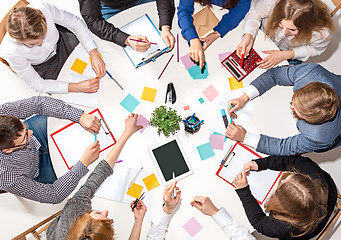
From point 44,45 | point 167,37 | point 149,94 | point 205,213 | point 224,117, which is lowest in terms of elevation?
point 205,213

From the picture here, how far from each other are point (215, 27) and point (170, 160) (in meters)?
0.97

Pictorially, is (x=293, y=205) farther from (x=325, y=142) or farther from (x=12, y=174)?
(x=12, y=174)

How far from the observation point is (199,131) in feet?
6.27

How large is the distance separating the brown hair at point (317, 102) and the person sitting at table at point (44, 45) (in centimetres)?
124

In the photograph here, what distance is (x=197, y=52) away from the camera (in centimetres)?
194

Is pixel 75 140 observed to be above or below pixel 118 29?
below

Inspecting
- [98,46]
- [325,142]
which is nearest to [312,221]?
[325,142]

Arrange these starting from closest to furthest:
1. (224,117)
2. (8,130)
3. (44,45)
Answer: (8,130) → (224,117) → (44,45)

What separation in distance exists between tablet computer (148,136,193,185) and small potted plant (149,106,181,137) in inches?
2.9

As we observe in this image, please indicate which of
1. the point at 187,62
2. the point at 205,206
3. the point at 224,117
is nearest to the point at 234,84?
the point at 224,117

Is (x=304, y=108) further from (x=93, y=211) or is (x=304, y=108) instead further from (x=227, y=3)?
(x=93, y=211)

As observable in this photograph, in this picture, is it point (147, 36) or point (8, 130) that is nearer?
point (8, 130)

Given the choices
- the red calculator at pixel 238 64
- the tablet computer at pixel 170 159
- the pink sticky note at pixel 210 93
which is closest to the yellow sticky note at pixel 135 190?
the tablet computer at pixel 170 159

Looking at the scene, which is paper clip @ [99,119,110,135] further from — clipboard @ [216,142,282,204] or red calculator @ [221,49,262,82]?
red calculator @ [221,49,262,82]
